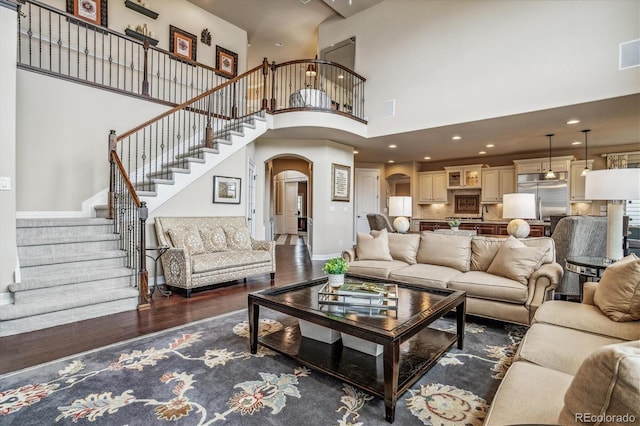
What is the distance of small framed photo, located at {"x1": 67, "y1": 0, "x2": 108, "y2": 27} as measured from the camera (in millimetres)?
5203

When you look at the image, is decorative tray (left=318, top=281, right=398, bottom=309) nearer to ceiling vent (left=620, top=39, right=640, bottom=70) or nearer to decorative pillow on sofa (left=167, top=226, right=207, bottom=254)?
decorative pillow on sofa (left=167, top=226, right=207, bottom=254)

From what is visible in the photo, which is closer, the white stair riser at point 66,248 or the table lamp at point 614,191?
the table lamp at point 614,191

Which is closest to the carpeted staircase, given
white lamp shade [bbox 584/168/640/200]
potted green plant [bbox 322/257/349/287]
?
potted green plant [bbox 322/257/349/287]

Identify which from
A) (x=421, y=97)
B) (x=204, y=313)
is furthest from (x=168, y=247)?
(x=421, y=97)

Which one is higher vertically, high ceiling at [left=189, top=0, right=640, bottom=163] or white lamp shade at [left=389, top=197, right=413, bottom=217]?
high ceiling at [left=189, top=0, right=640, bottom=163]

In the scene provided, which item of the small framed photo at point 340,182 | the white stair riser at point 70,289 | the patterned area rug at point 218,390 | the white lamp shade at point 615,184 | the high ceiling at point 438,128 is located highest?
the high ceiling at point 438,128

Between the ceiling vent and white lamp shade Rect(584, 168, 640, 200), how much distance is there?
254cm

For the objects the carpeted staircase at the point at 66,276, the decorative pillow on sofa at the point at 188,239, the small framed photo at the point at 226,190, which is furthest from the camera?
the small framed photo at the point at 226,190

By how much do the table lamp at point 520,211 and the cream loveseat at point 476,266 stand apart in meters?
0.45

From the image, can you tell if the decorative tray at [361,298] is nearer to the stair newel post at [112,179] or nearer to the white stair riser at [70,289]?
the white stair riser at [70,289]

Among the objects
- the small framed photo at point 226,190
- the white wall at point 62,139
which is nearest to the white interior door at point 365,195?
the small framed photo at point 226,190

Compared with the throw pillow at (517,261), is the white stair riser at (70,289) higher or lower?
lower

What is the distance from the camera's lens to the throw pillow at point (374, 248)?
423 cm

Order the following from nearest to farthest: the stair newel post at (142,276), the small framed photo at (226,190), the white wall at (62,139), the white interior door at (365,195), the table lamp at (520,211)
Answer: the stair newel post at (142,276), the table lamp at (520,211), the white wall at (62,139), the small framed photo at (226,190), the white interior door at (365,195)
